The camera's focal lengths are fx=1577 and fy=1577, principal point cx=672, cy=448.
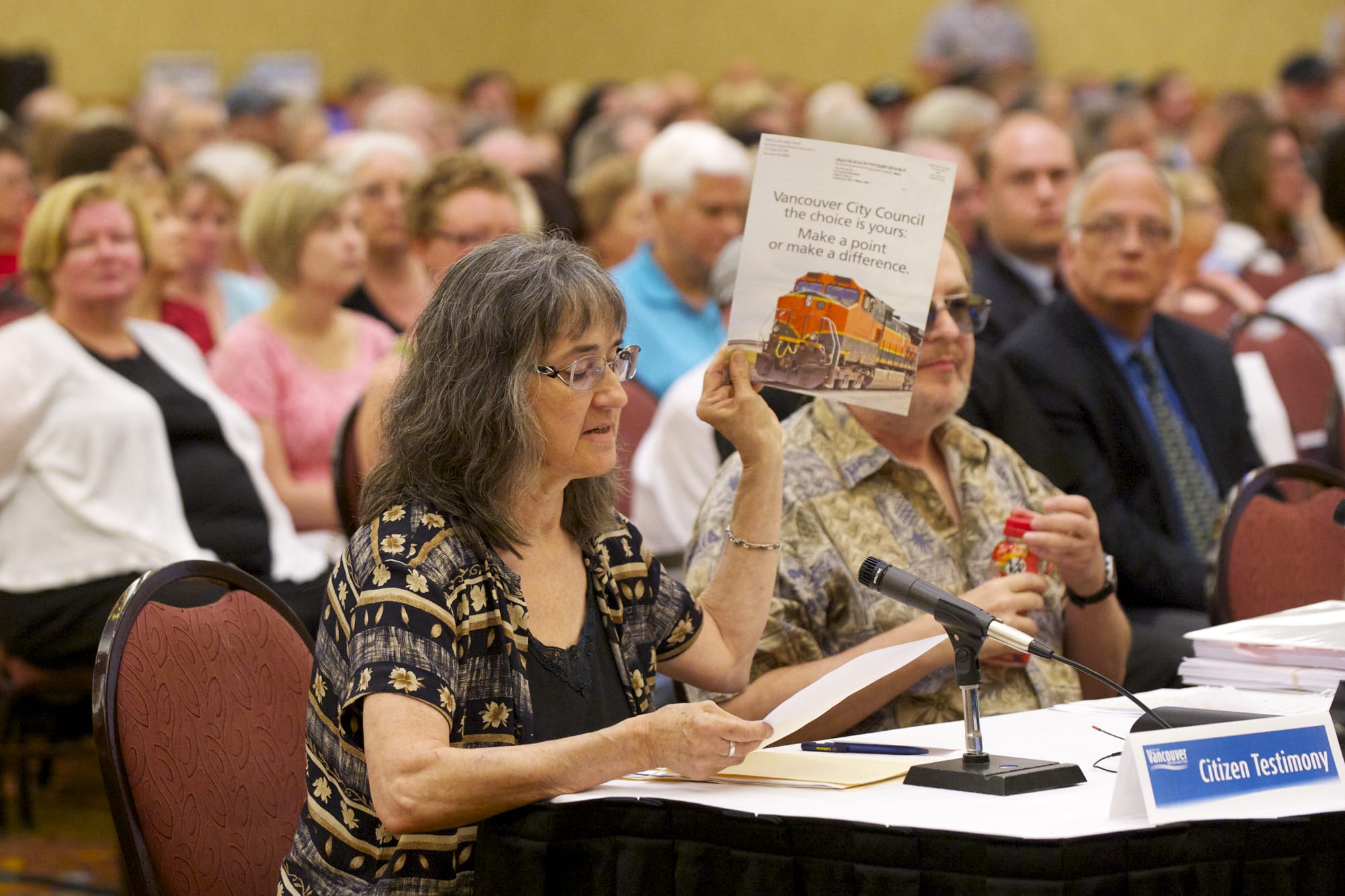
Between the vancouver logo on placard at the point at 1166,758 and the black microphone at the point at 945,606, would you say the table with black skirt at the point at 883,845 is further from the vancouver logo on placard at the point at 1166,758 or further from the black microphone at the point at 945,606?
the black microphone at the point at 945,606

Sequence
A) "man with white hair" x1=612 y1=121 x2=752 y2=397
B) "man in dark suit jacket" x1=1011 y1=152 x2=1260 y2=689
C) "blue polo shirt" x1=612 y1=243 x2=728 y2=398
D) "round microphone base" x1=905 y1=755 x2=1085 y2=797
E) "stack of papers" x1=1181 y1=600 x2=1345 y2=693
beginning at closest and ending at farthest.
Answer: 1. "round microphone base" x1=905 y1=755 x2=1085 y2=797
2. "stack of papers" x1=1181 y1=600 x2=1345 y2=693
3. "man in dark suit jacket" x1=1011 y1=152 x2=1260 y2=689
4. "blue polo shirt" x1=612 y1=243 x2=728 y2=398
5. "man with white hair" x1=612 y1=121 x2=752 y2=397

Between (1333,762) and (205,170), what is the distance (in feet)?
15.9

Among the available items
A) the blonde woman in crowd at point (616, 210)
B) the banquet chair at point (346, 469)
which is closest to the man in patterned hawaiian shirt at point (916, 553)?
the banquet chair at point (346, 469)

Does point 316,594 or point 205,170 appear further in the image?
point 205,170

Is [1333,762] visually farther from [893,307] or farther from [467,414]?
[467,414]

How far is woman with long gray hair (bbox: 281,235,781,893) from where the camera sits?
1.64m

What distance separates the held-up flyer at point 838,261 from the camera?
207cm

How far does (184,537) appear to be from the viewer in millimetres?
3584

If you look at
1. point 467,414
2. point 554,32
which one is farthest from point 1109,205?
point 554,32

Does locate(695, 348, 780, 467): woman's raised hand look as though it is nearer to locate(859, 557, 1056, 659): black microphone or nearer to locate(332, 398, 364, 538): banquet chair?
locate(859, 557, 1056, 659): black microphone

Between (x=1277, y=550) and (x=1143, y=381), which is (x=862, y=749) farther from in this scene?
(x=1143, y=381)

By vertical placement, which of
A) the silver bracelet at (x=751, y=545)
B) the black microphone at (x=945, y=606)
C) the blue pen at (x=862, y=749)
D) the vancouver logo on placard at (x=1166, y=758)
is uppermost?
the silver bracelet at (x=751, y=545)

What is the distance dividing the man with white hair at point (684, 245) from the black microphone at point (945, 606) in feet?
10.2

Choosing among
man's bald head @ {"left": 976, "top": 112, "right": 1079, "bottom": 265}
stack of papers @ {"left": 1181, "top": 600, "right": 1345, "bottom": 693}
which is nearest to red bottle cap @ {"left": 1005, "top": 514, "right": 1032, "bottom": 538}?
stack of papers @ {"left": 1181, "top": 600, "right": 1345, "bottom": 693}
